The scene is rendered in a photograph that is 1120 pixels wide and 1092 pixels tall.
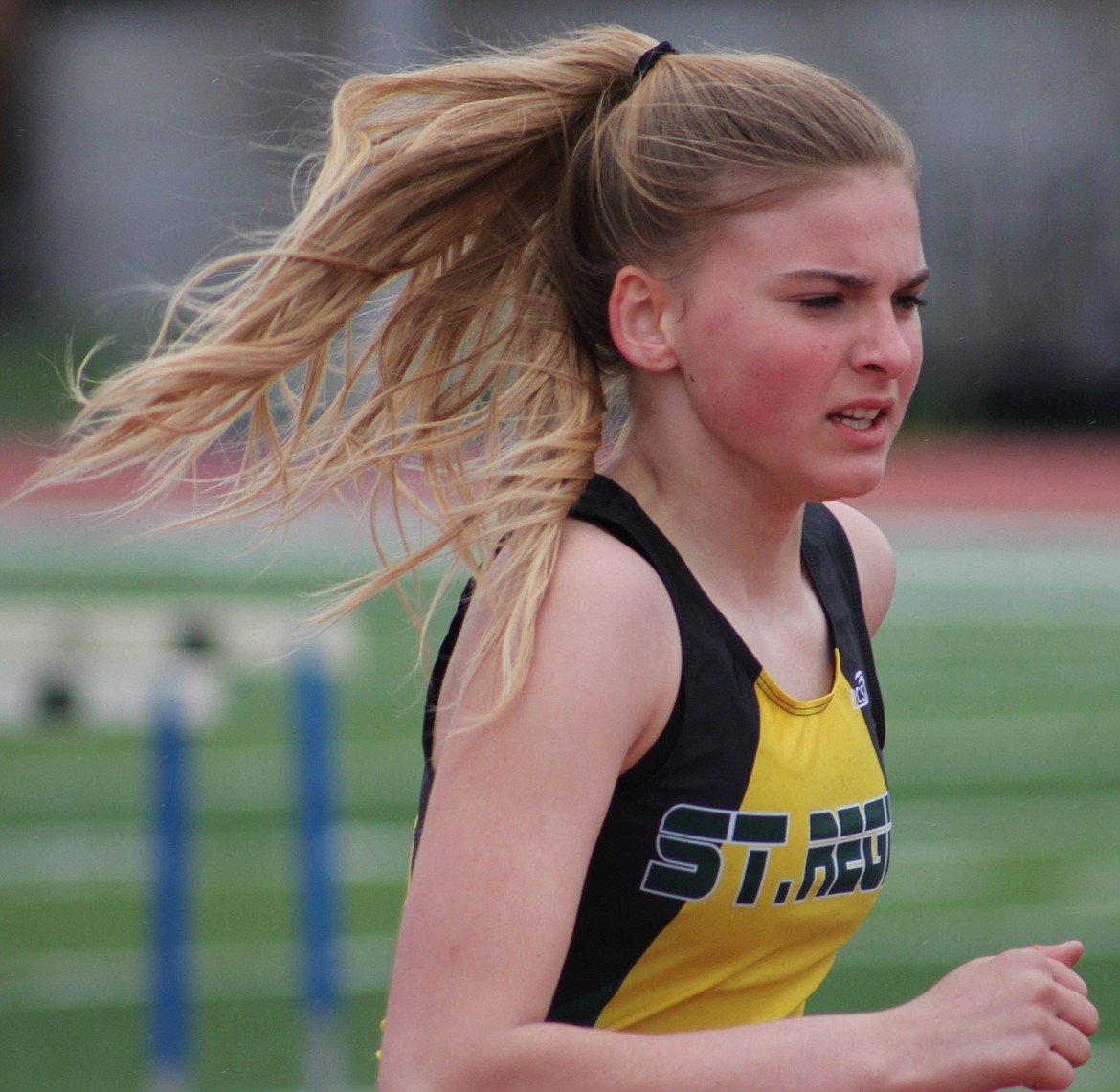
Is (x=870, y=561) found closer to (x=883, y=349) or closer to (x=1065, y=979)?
(x=883, y=349)

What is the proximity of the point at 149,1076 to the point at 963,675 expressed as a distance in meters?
6.99

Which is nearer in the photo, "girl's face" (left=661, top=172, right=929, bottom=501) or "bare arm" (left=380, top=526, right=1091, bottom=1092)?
"bare arm" (left=380, top=526, right=1091, bottom=1092)

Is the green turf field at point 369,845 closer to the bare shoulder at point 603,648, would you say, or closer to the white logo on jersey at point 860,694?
the white logo on jersey at point 860,694

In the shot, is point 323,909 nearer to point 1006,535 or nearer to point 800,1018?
point 800,1018

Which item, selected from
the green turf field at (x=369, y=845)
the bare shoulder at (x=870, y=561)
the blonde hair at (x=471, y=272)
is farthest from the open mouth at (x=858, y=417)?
the green turf field at (x=369, y=845)

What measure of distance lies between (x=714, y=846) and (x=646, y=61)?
34.5 inches

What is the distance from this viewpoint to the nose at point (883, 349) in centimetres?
177

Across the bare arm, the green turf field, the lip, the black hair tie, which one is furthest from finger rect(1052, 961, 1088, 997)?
the green turf field

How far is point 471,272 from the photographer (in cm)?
218

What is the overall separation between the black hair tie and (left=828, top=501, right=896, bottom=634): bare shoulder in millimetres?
581

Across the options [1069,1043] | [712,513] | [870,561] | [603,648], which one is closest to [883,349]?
[712,513]

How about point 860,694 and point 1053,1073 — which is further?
point 860,694

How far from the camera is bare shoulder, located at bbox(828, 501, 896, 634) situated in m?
2.25

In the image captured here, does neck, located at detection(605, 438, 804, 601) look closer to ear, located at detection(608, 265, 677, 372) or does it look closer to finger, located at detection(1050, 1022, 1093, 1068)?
ear, located at detection(608, 265, 677, 372)
